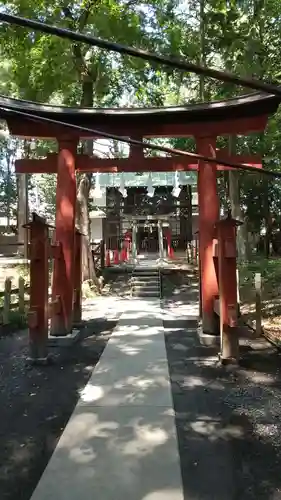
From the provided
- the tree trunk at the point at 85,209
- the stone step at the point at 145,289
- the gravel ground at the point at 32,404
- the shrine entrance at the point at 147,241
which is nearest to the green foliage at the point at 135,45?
the tree trunk at the point at 85,209

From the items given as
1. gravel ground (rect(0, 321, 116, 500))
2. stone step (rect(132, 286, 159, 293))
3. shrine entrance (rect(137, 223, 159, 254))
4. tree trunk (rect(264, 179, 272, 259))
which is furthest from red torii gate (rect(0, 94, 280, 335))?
shrine entrance (rect(137, 223, 159, 254))

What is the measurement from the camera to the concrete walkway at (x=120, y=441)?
3.18 metres

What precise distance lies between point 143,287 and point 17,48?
8534mm

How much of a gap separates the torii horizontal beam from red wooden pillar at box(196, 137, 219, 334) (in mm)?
429

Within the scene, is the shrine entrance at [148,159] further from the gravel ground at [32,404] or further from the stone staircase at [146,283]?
the stone staircase at [146,283]

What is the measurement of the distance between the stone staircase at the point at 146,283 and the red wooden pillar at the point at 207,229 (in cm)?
706

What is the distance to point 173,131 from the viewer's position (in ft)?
27.4

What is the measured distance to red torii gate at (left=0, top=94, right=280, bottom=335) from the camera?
25.9 ft

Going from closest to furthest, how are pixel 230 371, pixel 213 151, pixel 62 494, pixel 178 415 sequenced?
1. pixel 62 494
2. pixel 178 415
3. pixel 230 371
4. pixel 213 151

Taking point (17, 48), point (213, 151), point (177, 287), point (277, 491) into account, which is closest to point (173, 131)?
point (213, 151)

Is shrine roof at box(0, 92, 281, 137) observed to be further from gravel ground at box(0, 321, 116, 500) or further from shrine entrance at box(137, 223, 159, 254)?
shrine entrance at box(137, 223, 159, 254)

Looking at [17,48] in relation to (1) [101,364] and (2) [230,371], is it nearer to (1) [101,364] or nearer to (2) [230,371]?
(1) [101,364]

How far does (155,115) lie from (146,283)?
341 inches

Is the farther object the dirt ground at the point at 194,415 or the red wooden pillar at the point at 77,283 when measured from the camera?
the red wooden pillar at the point at 77,283
